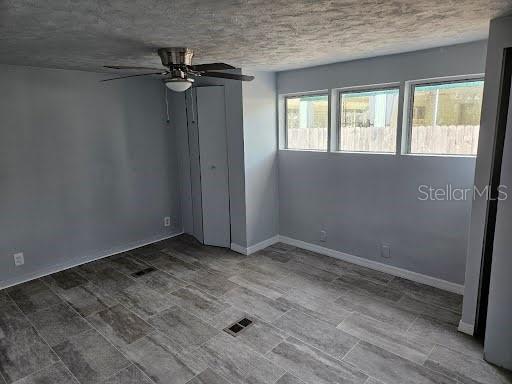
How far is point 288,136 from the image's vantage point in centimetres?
448

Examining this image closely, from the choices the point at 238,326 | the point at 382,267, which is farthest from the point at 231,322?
the point at 382,267

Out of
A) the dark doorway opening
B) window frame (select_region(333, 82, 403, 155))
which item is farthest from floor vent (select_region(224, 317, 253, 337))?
window frame (select_region(333, 82, 403, 155))

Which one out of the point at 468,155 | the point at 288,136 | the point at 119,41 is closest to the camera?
the point at 119,41

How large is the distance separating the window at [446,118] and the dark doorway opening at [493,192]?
0.72 m

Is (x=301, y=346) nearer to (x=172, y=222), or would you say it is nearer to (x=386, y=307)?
(x=386, y=307)

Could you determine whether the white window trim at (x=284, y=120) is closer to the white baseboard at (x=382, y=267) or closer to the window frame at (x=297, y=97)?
the window frame at (x=297, y=97)

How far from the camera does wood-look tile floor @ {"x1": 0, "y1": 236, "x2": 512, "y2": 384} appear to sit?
2.26 metres

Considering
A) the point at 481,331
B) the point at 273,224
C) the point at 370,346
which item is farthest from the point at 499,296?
the point at 273,224

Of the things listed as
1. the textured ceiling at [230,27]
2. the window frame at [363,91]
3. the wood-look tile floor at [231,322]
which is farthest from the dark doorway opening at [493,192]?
the window frame at [363,91]

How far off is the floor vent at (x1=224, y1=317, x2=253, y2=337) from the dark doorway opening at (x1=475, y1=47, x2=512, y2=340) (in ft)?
5.87

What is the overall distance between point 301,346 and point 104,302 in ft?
6.23

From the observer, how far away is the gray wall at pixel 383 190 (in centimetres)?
309

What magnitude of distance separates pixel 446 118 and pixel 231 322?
2.69 m

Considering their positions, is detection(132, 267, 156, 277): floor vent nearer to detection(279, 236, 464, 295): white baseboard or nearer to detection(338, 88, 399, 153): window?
detection(279, 236, 464, 295): white baseboard
